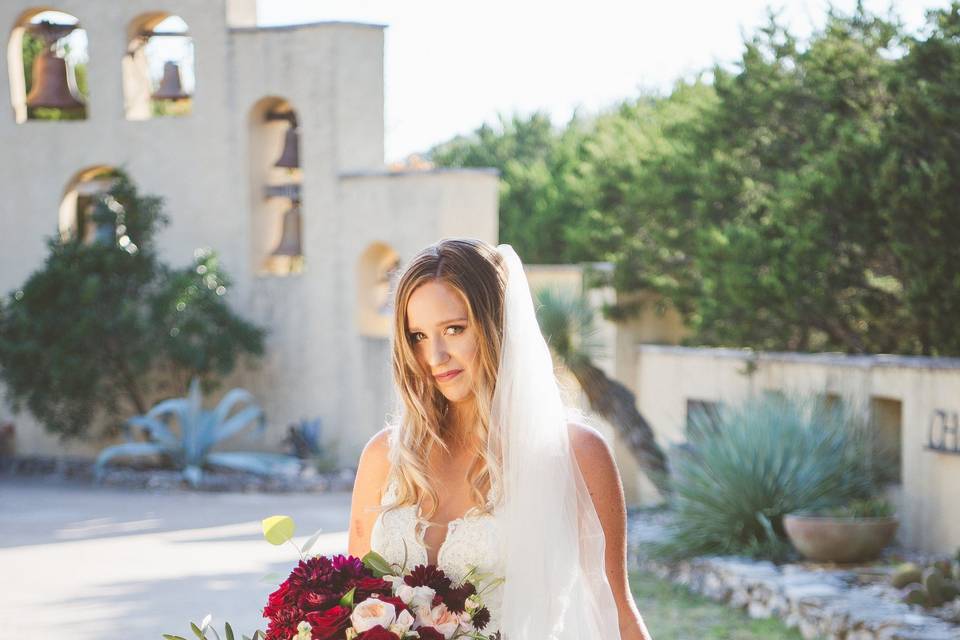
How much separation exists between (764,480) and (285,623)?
7.62 metres

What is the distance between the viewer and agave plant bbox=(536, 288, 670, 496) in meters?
12.7

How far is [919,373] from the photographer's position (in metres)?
9.77

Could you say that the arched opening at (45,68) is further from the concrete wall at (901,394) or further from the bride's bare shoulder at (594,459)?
the bride's bare shoulder at (594,459)

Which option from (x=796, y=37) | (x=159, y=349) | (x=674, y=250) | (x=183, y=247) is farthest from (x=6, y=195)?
(x=796, y=37)

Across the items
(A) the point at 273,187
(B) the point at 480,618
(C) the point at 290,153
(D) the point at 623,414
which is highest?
(C) the point at 290,153

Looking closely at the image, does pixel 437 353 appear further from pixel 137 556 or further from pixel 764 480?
pixel 137 556

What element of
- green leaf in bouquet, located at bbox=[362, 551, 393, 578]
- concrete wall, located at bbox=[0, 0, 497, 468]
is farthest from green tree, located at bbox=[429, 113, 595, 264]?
green leaf in bouquet, located at bbox=[362, 551, 393, 578]

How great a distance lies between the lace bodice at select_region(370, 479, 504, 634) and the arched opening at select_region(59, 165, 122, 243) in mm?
13483

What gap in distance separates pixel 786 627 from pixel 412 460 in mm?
5676

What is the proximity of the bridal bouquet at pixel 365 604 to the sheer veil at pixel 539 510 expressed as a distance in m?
0.13

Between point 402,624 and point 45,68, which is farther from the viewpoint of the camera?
point 45,68

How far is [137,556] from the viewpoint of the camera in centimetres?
1095

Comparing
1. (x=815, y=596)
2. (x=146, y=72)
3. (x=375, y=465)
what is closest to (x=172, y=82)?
(x=146, y=72)

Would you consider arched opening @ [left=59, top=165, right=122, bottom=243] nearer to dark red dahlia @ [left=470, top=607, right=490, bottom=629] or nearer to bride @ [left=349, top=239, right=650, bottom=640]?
bride @ [left=349, top=239, right=650, bottom=640]
